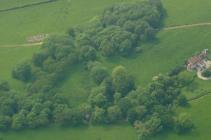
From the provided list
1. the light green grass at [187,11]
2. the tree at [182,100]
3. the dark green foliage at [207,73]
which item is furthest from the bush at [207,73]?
the light green grass at [187,11]

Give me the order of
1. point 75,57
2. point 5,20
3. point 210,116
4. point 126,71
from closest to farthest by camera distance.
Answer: point 210,116, point 126,71, point 75,57, point 5,20

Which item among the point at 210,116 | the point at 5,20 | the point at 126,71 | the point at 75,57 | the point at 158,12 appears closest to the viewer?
the point at 210,116

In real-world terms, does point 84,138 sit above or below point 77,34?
below

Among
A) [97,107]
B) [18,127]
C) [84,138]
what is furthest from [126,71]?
[18,127]

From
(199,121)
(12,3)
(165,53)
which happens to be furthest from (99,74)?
(12,3)

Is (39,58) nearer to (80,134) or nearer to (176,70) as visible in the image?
(80,134)

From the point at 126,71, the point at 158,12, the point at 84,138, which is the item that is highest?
the point at 158,12

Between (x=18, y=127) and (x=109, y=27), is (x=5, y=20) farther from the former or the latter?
(x=18, y=127)

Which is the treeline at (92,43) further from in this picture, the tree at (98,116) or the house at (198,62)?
the tree at (98,116)

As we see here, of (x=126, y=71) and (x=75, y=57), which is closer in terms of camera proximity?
(x=126, y=71)
